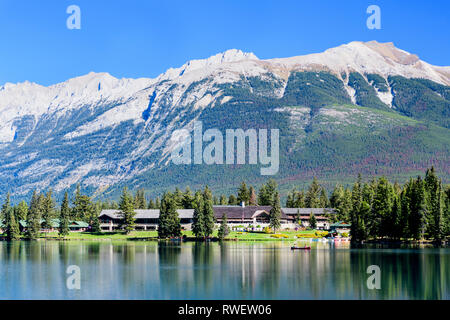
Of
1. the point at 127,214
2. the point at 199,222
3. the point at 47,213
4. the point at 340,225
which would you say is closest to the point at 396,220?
the point at 199,222

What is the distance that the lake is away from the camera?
64.2 meters

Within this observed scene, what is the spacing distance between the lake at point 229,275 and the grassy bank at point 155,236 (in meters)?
48.6

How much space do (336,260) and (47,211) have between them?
11034 cm

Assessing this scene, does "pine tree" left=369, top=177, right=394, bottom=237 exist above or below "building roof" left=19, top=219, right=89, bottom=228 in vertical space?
above

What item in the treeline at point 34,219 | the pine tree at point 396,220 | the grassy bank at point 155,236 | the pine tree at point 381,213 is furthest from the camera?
the treeline at point 34,219

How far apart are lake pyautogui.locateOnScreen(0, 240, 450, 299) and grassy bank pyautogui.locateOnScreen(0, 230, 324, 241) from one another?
48628 millimetres

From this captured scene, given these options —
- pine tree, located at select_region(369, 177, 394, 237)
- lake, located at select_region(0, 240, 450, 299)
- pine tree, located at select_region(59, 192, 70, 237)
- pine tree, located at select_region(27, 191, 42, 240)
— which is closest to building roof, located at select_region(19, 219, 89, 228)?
pine tree, located at select_region(27, 191, 42, 240)

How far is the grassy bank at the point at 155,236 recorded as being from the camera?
161750 mm

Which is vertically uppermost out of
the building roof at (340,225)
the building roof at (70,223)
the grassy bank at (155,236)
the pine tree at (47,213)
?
the pine tree at (47,213)

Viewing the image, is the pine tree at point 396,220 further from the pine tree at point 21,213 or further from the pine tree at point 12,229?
the pine tree at point 21,213

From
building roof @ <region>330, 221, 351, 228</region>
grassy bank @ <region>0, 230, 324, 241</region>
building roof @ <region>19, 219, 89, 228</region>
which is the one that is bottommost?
grassy bank @ <region>0, 230, 324, 241</region>

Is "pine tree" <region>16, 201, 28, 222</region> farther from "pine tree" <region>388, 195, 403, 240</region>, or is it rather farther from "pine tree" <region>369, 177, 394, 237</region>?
"pine tree" <region>388, 195, 403, 240</region>

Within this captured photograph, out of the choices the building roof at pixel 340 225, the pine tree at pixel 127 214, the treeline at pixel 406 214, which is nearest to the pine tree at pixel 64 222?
the pine tree at pixel 127 214
